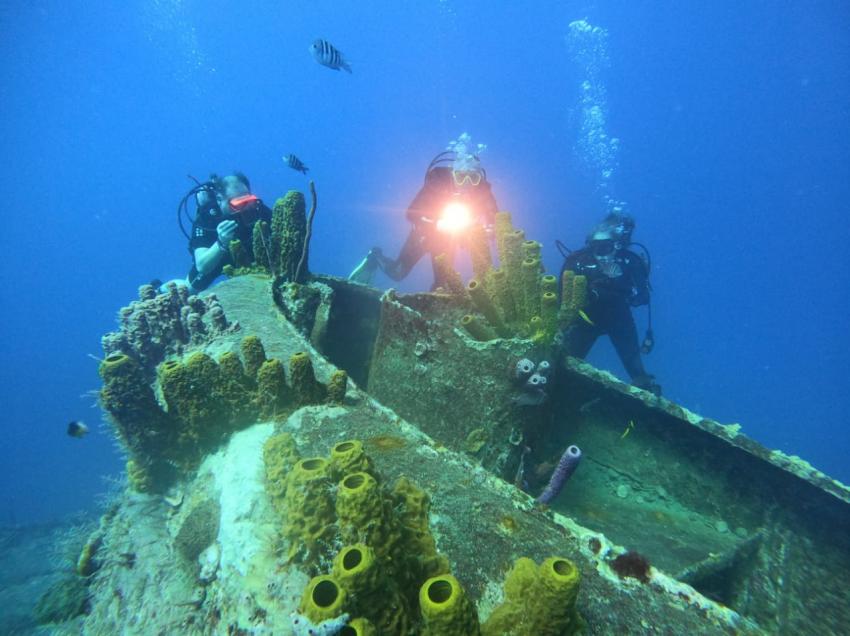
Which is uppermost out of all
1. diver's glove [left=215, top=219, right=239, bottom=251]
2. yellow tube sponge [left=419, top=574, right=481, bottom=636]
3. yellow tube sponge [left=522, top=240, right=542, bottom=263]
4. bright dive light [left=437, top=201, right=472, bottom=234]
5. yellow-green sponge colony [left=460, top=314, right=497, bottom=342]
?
bright dive light [left=437, top=201, right=472, bottom=234]

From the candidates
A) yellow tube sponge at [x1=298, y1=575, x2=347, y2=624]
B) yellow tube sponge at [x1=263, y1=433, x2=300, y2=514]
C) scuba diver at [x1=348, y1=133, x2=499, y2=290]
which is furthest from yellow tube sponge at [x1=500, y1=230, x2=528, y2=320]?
yellow tube sponge at [x1=298, y1=575, x2=347, y2=624]

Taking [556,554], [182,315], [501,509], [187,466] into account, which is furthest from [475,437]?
[182,315]

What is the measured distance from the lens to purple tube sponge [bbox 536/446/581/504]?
2348 millimetres

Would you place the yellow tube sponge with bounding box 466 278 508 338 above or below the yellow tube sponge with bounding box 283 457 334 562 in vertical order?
above

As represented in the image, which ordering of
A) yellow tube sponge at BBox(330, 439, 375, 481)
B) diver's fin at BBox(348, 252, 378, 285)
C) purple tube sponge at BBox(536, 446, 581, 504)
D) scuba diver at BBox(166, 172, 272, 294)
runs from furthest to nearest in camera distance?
diver's fin at BBox(348, 252, 378, 285), scuba diver at BBox(166, 172, 272, 294), purple tube sponge at BBox(536, 446, 581, 504), yellow tube sponge at BBox(330, 439, 375, 481)

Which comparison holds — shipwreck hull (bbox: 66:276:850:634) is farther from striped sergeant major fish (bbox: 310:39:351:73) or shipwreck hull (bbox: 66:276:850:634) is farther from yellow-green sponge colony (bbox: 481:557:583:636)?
striped sergeant major fish (bbox: 310:39:351:73)

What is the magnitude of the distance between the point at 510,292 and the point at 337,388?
187 cm

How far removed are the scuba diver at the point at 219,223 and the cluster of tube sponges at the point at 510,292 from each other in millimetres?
3379

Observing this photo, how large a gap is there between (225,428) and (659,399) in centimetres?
358

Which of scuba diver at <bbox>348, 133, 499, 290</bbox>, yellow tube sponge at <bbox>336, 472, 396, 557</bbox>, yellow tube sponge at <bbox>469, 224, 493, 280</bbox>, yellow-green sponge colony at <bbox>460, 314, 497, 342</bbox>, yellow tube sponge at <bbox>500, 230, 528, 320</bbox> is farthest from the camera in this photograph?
scuba diver at <bbox>348, 133, 499, 290</bbox>

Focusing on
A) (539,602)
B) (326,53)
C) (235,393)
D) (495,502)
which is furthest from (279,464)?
(326,53)

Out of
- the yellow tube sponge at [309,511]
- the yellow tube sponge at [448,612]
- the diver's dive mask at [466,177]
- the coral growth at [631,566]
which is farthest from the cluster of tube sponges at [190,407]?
the diver's dive mask at [466,177]

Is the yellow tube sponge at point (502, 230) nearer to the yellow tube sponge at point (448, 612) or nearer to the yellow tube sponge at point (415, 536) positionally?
the yellow tube sponge at point (415, 536)

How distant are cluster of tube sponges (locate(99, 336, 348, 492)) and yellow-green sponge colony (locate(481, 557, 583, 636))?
5.88 feet
